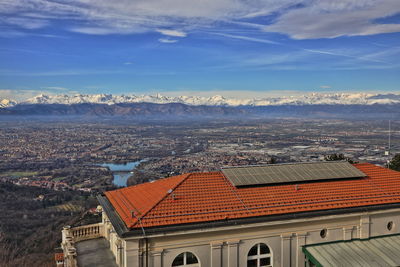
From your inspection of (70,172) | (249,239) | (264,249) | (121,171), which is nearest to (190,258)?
(249,239)

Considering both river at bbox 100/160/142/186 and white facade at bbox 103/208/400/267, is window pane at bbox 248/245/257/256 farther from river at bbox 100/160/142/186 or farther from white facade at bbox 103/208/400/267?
river at bbox 100/160/142/186

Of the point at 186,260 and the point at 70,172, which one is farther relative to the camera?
the point at 70,172

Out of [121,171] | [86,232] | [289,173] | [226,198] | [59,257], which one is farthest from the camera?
[121,171]

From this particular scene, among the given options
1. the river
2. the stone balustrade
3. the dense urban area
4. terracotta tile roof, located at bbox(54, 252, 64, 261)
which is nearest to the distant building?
the stone balustrade

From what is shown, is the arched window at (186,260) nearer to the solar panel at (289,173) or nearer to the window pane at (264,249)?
the window pane at (264,249)

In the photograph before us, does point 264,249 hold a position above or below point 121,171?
above

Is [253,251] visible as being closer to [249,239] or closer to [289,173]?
[249,239]

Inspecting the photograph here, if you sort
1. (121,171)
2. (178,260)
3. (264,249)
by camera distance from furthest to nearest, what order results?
1. (121,171)
2. (264,249)
3. (178,260)
